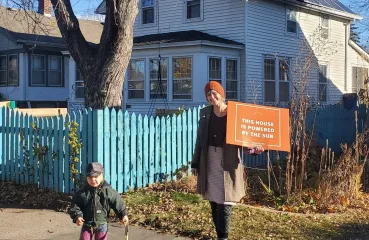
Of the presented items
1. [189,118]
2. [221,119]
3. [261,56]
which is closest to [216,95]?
[221,119]

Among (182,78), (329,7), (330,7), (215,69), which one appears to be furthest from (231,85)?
(330,7)

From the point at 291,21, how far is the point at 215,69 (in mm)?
5221

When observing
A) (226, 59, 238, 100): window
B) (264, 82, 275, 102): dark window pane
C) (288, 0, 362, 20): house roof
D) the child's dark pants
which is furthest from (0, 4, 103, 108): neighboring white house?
the child's dark pants

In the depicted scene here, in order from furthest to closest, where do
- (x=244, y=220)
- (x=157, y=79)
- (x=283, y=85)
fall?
(x=283, y=85) → (x=157, y=79) → (x=244, y=220)

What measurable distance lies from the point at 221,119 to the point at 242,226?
1.85 metres

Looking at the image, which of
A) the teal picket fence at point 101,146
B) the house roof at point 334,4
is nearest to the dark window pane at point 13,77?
the house roof at point 334,4

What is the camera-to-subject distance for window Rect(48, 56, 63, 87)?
25.9m

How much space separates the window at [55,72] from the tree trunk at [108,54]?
17.0m

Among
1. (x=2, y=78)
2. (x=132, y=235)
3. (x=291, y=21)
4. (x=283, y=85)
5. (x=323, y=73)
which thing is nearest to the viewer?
(x=132, y=235)

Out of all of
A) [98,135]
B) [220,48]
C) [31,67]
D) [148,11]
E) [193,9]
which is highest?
[148,11]

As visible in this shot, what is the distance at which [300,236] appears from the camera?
6.02 meters

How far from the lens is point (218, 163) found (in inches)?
209

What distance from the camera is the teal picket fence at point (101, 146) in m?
7.92

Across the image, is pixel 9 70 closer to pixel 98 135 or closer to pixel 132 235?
pixel 98 135
